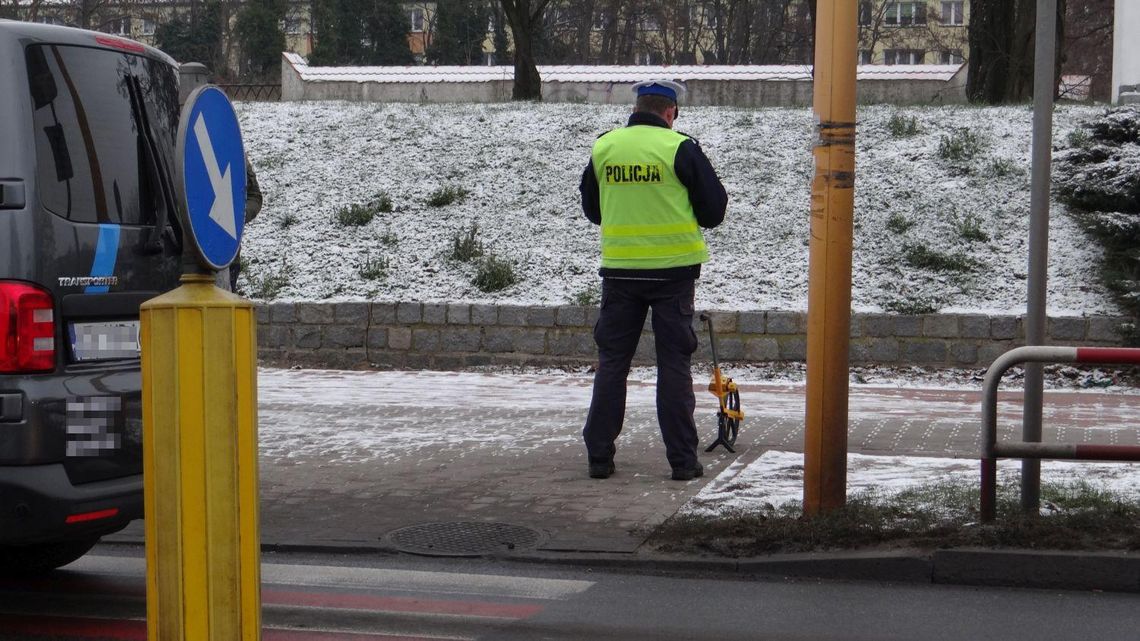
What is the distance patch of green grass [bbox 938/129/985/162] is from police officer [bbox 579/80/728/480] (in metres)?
8.19

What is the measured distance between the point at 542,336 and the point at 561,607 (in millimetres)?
7884

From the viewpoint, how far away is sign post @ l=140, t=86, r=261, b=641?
386 centimetres

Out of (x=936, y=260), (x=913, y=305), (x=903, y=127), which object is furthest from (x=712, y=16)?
(x=913, y=305)

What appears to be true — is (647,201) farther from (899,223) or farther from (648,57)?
(648,57)

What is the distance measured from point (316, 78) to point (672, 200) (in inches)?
711

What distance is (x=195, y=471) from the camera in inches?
152

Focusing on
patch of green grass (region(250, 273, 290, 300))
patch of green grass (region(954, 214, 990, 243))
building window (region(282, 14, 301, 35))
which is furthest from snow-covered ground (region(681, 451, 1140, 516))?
building window (region(282, 14, 301, 35))

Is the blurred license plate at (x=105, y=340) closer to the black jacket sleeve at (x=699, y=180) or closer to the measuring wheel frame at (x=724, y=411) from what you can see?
the black jacket sleeve at (x=699, y=180)

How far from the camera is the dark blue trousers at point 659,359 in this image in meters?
7.83

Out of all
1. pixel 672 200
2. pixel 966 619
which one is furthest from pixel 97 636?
pixel 672 200

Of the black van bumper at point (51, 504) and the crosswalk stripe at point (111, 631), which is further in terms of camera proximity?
the crosswalk stripe at point (111, 631)

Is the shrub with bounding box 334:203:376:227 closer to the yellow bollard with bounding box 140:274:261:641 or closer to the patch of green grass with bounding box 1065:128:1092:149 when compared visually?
the patch of green grass with bounding box 1065:128:1092:149

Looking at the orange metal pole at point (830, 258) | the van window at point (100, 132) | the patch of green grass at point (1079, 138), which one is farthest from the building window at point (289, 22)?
the van window at point (100, 132)

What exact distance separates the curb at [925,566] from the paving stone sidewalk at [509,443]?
211 millimetres
